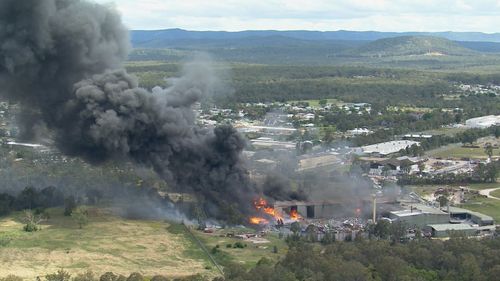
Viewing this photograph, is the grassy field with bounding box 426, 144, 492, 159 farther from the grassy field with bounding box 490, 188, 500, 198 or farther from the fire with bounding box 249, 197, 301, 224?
the fire with bounding box 249, 197, 301, 224

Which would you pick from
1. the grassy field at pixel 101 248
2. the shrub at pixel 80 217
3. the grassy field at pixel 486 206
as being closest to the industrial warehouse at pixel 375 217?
the grassy field at pixel 486 206

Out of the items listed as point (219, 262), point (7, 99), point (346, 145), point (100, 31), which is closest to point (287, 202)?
point (219, 262)

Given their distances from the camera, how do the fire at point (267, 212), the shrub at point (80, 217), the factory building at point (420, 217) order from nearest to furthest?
the shrub at point (80, 217)
the factory building at point (420, 217)
the fire at point (267, 212)

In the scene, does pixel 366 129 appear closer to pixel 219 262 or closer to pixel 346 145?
pixel 346 145

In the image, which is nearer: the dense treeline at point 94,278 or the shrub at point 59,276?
the dense treeline at point 94,278

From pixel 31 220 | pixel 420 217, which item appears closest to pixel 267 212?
pixel 420 217

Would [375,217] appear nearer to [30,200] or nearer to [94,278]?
[94,278]

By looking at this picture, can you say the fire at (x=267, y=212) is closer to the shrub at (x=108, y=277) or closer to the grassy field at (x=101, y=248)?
the grassy field at (x=101, y=248)
